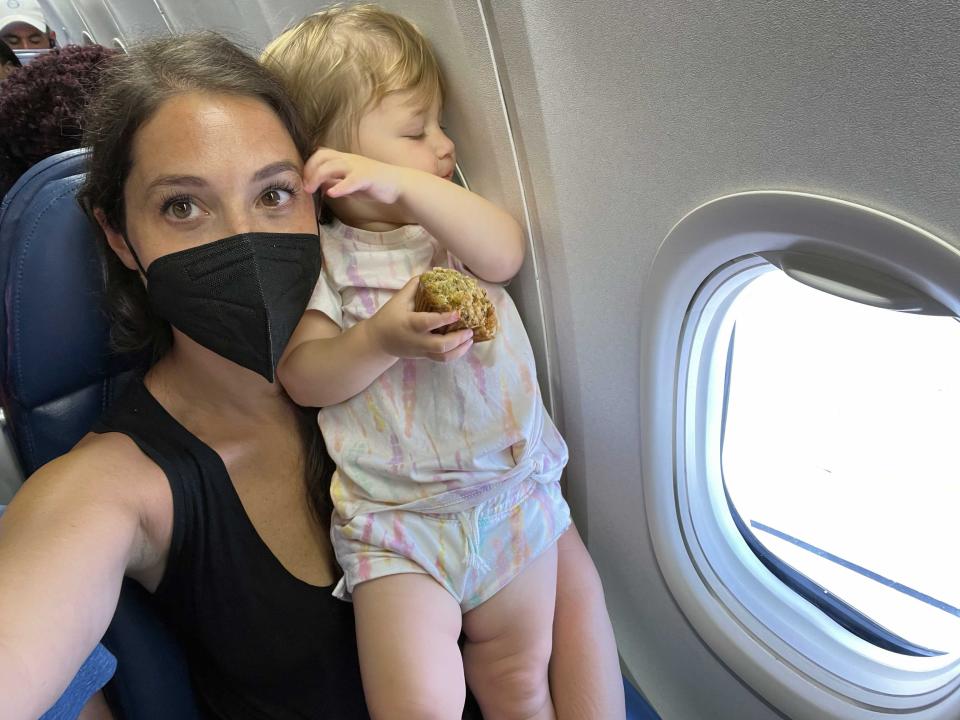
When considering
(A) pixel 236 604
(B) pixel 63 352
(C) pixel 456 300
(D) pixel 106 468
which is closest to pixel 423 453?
(C) pixel 456 300

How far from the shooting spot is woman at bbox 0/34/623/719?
1360mm

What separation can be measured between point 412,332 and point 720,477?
887 millimetres

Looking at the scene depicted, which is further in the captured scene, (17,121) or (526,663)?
(17,121)

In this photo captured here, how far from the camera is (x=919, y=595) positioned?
1.62 metres

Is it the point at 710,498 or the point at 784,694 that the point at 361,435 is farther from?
the point at 784,694

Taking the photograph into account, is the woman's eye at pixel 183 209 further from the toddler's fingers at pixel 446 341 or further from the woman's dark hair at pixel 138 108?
the toddler's fingers at pixel 446 341

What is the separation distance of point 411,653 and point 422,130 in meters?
1.10

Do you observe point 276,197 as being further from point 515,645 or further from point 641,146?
point 515,645

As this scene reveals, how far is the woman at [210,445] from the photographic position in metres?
1.36

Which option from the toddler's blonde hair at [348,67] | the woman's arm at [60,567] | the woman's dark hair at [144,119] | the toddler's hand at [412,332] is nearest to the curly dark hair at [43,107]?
the woman's dark hair at [144,119]

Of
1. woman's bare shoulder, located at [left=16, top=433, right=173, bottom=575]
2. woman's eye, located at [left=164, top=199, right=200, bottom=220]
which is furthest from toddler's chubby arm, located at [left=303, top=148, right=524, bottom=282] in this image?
woman's bare shoulder, located at [left=16, top=433, right=173, bottom=575]

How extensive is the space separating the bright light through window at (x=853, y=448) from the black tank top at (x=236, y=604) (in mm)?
1010

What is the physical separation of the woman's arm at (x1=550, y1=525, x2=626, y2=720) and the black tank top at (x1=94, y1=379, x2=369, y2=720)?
46cm

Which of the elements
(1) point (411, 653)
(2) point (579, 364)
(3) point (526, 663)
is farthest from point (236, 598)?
(2) point (579, 364)
